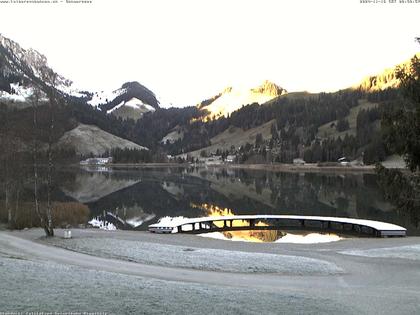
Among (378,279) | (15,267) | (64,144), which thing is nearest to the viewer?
(15,267)

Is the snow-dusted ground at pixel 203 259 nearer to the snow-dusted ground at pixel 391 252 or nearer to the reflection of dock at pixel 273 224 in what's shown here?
the snow-dusted ground at pixel 391 252

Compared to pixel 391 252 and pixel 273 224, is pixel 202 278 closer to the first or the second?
pixel 391 252

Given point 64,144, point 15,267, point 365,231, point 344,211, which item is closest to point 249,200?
point 344,211

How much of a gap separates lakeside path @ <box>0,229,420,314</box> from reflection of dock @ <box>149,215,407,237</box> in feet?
41.7

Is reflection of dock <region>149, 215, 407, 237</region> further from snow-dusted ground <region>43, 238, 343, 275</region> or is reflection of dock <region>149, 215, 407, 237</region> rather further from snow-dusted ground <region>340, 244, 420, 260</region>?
snow-dusted ground <region>43, 238, 343, 275</region>

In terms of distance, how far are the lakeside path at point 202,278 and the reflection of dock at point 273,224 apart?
1270 cm

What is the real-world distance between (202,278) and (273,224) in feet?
117

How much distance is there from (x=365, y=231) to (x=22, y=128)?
3653 centimetres

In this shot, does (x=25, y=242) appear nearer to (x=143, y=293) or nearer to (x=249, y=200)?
(x=143, y=293)

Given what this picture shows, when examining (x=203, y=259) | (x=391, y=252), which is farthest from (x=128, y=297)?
(x=391, y=252)

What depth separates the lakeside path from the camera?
45.8 ft

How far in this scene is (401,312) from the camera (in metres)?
15.4

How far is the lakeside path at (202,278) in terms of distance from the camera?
1397 cm

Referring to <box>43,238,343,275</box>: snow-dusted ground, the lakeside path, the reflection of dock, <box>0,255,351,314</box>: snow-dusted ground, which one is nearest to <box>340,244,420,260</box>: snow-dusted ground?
the lakeside path
